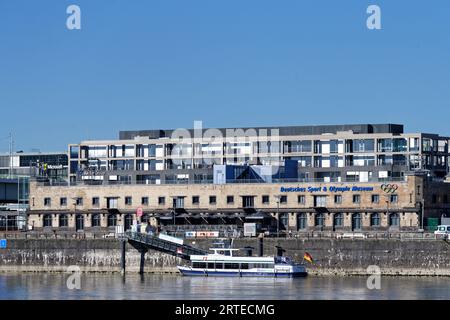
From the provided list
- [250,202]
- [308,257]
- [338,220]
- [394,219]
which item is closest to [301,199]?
[338,220]

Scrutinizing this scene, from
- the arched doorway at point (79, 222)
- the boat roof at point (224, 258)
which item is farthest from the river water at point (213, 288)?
the arched doorway at point (79, 222)

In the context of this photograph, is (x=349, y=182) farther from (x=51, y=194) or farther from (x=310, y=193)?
(x=51, y=194)

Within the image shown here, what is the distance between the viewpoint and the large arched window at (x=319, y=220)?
15125 centimetres

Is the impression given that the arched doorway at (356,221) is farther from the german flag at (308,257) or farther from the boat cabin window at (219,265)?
the boat cabin window at (219,265)

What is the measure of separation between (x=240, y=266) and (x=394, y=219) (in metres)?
28.6

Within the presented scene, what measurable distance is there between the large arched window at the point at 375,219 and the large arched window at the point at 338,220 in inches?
145

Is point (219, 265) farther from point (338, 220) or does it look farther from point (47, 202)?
point (47, 202)

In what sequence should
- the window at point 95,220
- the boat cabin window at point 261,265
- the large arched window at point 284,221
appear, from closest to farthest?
the boat cabin window at point 261,265, the large arched window at point 284,221, the window at point 95,220

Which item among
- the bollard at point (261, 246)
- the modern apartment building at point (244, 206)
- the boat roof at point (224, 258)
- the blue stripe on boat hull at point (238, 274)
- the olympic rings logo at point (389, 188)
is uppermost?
the olympic rings logo at point (389, 188)

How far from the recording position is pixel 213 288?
111 m

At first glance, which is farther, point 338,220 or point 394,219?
point 338,220

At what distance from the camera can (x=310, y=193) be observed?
15238 cm
